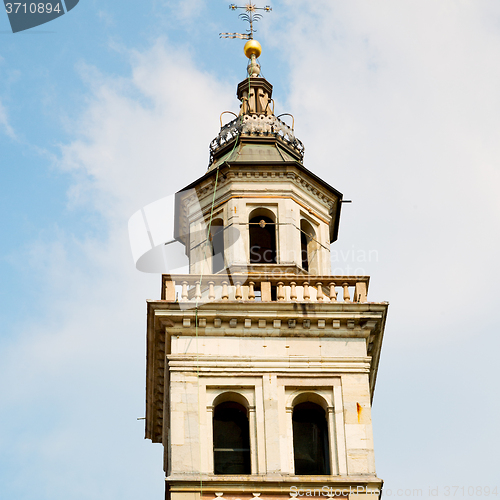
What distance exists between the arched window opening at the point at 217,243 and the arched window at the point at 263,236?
88 cm

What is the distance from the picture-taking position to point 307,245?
41.0 metres

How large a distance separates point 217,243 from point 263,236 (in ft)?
4.54

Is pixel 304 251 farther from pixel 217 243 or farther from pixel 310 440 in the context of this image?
pixel 310 440

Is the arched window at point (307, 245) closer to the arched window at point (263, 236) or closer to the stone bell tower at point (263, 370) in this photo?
the stone bell tower at point (263, 370)

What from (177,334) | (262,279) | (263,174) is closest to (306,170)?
(263,174)

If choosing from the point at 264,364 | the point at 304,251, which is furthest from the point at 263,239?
A: the point at 264,364

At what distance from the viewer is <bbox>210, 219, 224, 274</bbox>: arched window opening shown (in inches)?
1578

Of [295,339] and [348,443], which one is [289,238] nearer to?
[295,339]

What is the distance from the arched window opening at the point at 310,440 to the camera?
115 ft

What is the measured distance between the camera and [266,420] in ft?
115

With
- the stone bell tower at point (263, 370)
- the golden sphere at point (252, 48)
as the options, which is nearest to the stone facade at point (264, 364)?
the stone bell tower at point (263, 370)

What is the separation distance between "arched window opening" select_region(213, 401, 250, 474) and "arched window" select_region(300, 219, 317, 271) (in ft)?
20.7

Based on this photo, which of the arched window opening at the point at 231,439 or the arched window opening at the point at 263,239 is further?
the arched window opening at the point at 263,239

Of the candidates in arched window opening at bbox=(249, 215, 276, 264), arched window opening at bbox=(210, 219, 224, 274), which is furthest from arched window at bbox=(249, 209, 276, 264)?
arched window opening at bbox=(210, 219, 224, 274)
